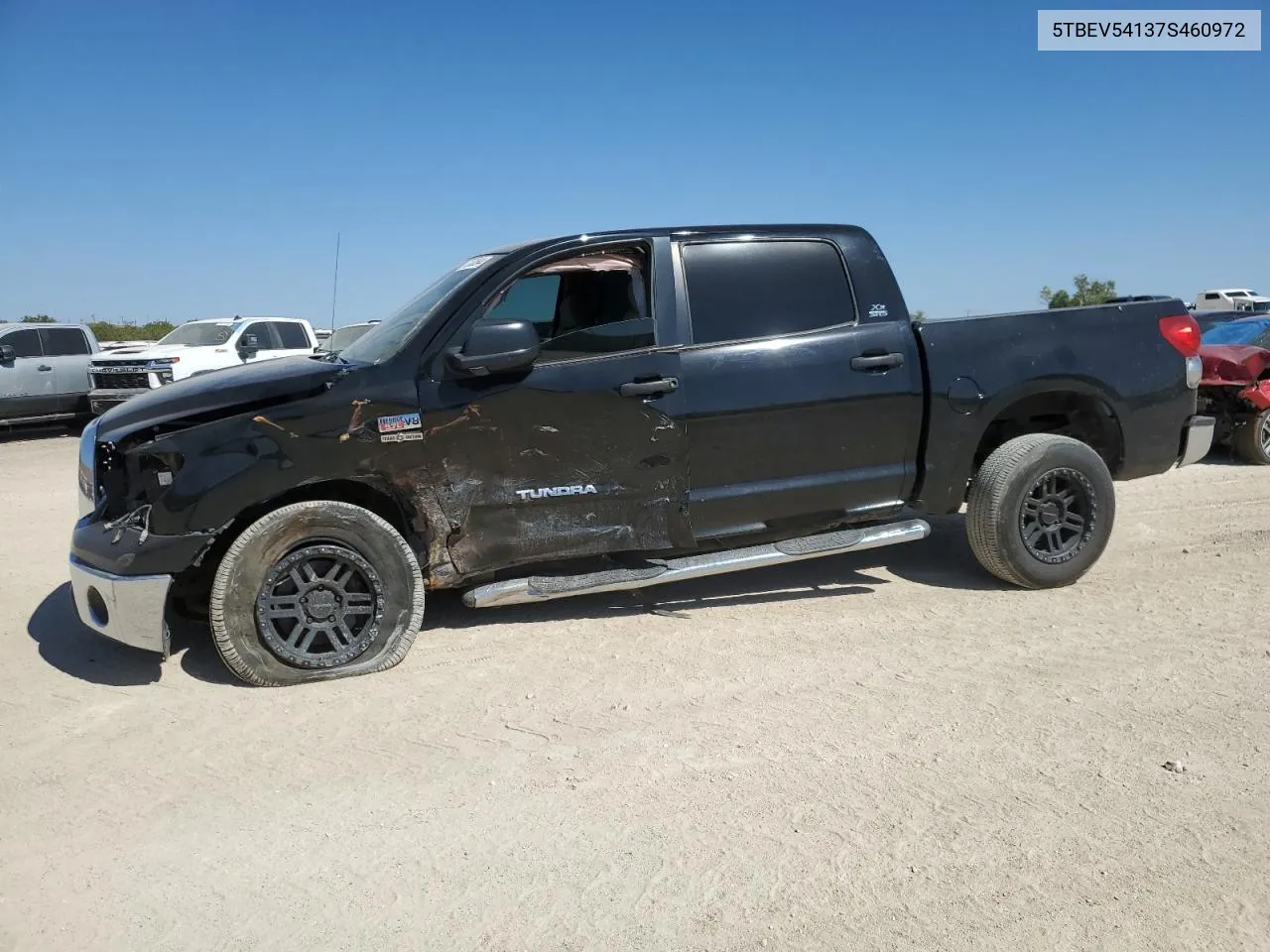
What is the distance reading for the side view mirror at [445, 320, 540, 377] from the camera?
4.38 metres

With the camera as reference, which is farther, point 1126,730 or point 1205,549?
point 1205,549

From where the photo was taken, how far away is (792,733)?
3.73 m

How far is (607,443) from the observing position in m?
4.66

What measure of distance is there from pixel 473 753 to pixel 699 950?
1.40 m

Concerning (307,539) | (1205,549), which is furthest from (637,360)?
(1205,549)

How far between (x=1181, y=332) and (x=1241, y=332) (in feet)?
21.1

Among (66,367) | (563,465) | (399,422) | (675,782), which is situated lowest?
(675,782)

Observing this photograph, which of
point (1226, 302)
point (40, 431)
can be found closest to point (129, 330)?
point (40, 431)

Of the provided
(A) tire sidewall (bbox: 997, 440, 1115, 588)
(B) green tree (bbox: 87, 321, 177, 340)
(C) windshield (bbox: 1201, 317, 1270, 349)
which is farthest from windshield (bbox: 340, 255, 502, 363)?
(B) green tree (bbox: 87, 321, 177, 340)

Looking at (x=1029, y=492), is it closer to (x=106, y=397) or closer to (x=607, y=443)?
(x=607, y=443)

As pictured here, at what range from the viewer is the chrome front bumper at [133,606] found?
4039 millimetres

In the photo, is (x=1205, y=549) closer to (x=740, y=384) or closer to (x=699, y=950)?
(x=740, y=384)

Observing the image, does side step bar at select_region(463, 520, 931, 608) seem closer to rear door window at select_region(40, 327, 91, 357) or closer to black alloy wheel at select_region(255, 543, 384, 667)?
black alloy wheel at select_region(255, 543, 384, 667)

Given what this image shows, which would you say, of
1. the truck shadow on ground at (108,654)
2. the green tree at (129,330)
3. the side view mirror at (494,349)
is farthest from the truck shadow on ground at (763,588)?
the green tree at (129,330)
